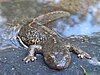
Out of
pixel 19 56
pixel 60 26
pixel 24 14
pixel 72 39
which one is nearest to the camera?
pixel 19 56

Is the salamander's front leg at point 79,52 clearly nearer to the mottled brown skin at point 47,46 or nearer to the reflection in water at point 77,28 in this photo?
the mottled brown skin at point 47,46

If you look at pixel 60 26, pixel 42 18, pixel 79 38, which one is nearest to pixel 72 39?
pixel 79 38

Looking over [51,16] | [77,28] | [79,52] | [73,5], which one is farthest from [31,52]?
[73,5]

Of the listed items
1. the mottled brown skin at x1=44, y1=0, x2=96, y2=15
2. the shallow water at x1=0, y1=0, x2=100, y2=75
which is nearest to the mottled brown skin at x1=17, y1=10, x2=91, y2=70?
the shallow water at x1=0, y1=0, x2=100, y2=75

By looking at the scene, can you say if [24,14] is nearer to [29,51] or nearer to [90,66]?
[29,51]

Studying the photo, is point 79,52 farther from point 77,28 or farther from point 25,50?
point 77,28

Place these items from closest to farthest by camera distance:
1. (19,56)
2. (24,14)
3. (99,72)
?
1. (99,72)
2. (19,56)
3. (24,14)

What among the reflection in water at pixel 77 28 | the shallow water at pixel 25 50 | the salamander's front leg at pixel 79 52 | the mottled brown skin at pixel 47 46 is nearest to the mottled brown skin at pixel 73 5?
the shallow water at pixel 25 50
